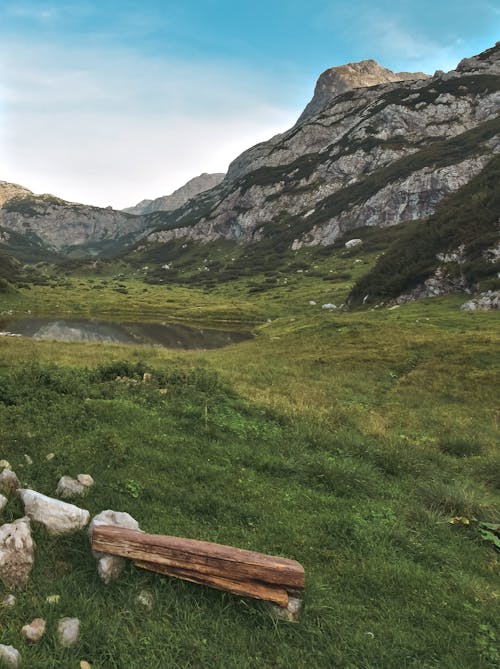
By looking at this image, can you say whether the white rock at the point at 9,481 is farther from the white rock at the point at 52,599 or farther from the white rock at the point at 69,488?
the white rock at the point at 52,599

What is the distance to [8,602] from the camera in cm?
686

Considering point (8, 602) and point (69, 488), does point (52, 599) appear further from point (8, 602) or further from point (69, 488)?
point (69, 488)

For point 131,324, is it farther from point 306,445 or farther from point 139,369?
point 306,445

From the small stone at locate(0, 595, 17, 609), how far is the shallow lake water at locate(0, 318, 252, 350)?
58.6 m

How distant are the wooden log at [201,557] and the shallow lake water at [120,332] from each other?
5786 cm

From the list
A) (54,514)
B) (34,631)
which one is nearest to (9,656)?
(34,631)

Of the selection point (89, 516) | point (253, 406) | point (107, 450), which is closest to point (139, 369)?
point (253, 406)

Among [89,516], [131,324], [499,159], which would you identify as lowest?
[131,324]

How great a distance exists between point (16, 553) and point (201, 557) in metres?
3.47

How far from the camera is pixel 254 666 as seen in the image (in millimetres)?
6406

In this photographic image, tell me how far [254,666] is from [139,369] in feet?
61.1

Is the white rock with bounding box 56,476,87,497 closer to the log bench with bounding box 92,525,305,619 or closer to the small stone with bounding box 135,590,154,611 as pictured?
the log bench with bounding box 92,525,305,619

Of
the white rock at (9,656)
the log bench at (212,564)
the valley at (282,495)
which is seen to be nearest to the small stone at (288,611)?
the log bench at (212,564)

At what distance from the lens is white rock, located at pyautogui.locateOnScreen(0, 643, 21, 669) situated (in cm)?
579
